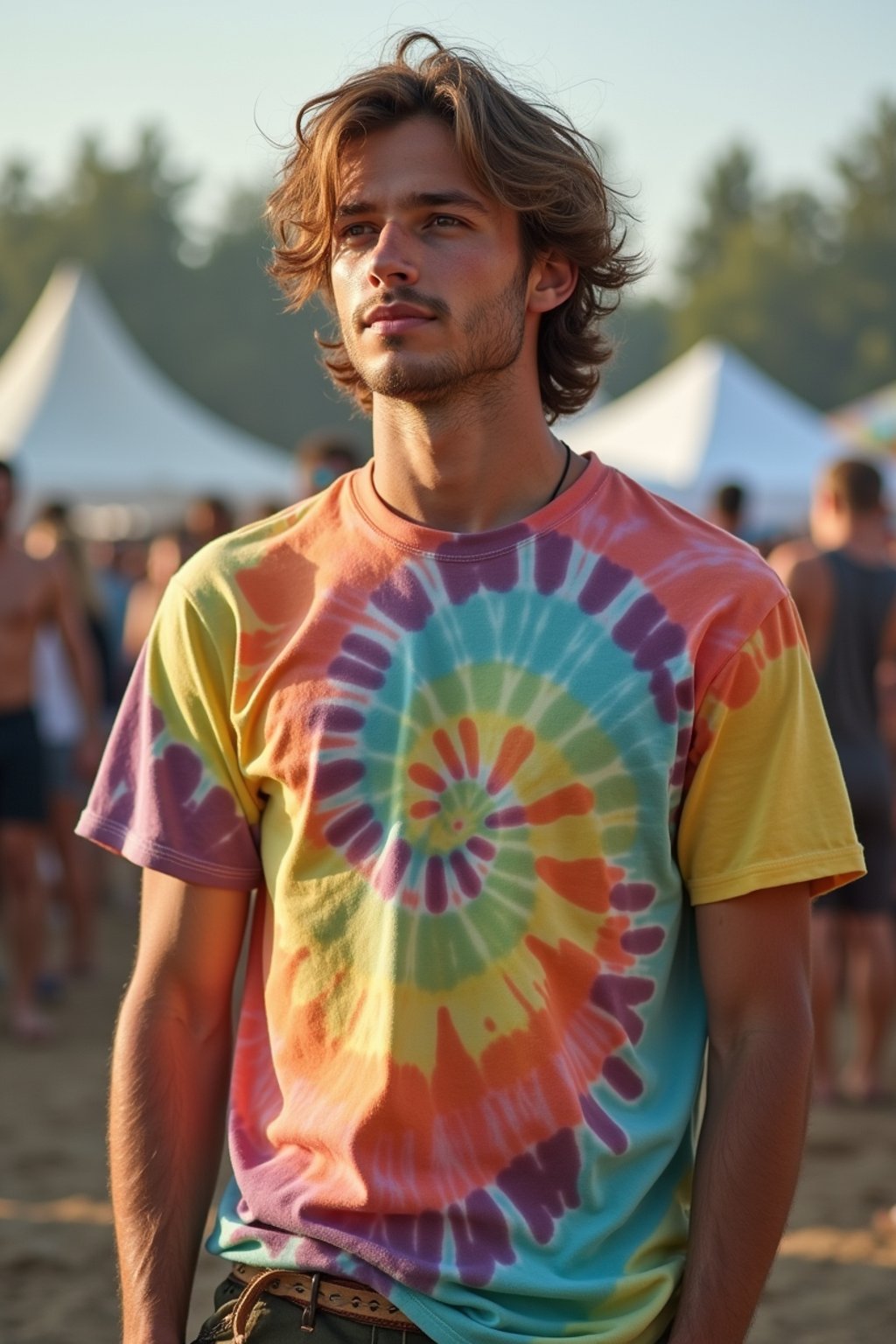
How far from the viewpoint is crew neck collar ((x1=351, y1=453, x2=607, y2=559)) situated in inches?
83.3

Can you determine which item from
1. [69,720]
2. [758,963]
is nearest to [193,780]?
[758,963]

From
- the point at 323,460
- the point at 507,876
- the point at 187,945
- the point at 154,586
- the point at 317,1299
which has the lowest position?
the point at 317,1299

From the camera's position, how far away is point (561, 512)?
213 centimetres

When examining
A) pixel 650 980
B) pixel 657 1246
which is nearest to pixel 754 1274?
pixel 657 1246

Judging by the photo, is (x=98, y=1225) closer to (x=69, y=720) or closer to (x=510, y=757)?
(x=510, y=757)

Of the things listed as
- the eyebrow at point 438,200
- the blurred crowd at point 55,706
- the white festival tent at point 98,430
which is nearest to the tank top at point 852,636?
the blurred crowd at point 55,706

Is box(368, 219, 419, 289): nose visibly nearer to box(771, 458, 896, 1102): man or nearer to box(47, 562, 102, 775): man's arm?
box(771, 458, 896, 1102): man

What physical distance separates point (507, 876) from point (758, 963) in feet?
0.97

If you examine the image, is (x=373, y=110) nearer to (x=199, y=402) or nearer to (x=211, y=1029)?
(x=211, y=1029)

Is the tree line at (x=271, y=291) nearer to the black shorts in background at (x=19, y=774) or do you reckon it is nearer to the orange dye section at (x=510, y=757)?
the black shorts in background at (x=19, y=774)

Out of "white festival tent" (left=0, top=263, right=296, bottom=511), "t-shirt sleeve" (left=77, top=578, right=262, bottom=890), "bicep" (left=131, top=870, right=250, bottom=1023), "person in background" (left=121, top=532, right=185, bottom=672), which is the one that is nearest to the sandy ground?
"person in background" (left=121, top=532, right=185, bottom=672)

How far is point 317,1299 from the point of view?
1.96 m

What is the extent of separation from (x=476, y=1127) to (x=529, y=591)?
2.01ft

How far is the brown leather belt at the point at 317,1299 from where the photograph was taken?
6.32 ft
